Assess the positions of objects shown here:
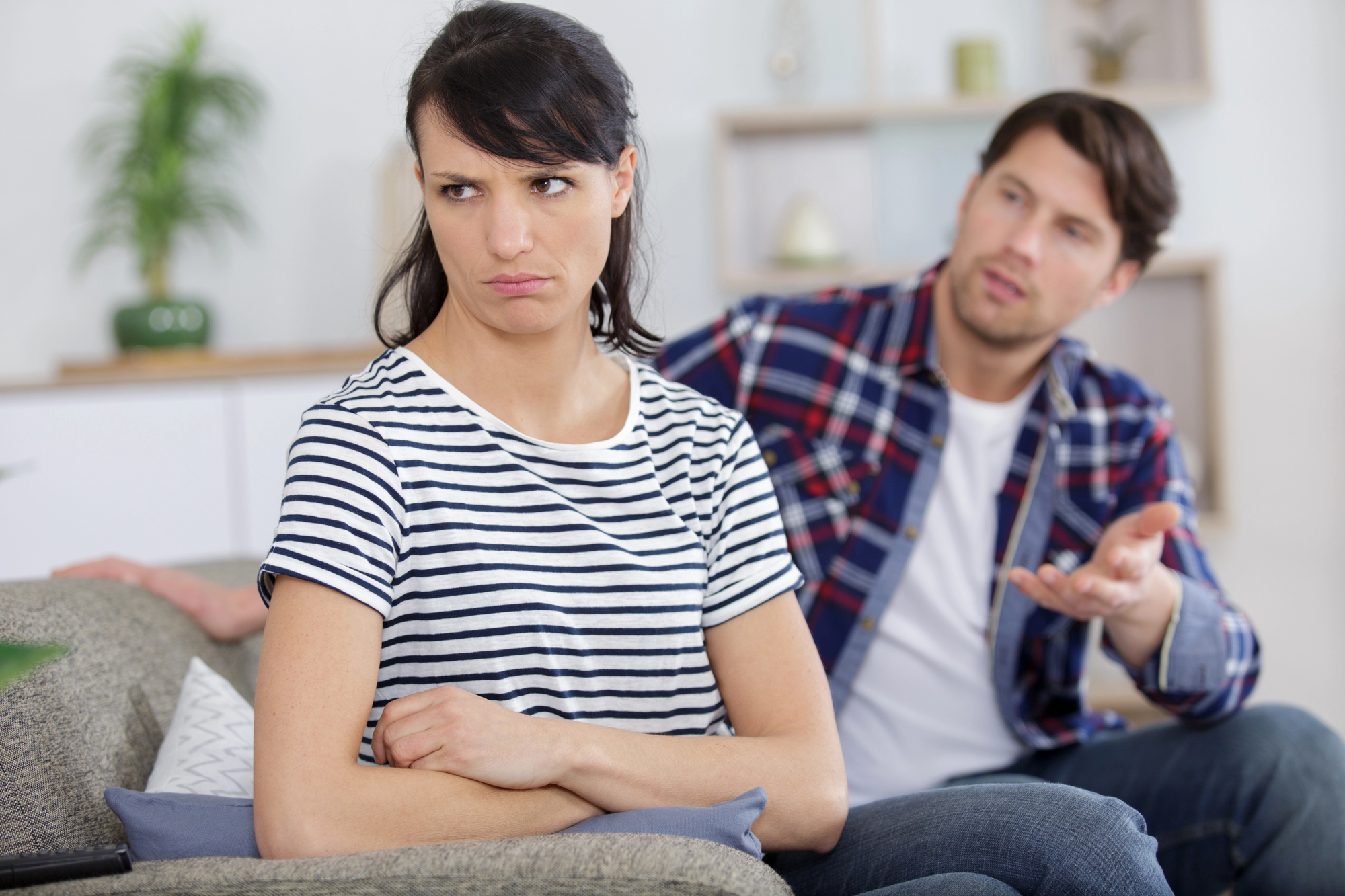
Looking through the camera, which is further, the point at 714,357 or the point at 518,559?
the point at 714,357

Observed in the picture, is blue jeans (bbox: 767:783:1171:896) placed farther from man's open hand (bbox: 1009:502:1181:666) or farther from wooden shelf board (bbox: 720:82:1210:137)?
wooden shelf board (bbox: 720:82:1210:137)

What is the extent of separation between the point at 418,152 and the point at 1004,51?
2.32 m

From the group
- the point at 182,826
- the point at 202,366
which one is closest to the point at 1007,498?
the point at 182,826

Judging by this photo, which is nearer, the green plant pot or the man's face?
the man's face

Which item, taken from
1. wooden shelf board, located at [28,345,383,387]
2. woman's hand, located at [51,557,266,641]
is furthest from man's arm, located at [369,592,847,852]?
wooden shelf board, located at [28,345,383,387]

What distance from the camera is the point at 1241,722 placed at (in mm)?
1460

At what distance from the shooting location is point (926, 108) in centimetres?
268

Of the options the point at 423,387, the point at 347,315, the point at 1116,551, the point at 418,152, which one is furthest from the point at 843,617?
the point at 347,315

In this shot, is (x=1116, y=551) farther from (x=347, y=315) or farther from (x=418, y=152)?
(x=347, y=315)

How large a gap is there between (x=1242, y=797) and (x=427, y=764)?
3.49 feet

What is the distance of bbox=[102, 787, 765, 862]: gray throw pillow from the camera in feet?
2.79

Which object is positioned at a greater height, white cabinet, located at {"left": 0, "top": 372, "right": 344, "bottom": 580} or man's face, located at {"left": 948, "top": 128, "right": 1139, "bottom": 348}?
man's face, located at {"left": 948, "top": 128, "right": 1139, "bottom": 348}

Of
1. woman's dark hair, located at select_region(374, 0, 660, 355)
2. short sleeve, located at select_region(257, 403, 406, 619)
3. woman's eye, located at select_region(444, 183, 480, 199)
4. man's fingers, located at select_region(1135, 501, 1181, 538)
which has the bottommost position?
man's fingers, located at select_region(1135, 501, 1181, 538)

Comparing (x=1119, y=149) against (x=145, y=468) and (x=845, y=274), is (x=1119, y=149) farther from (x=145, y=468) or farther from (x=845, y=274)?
(x=145, y=468)
